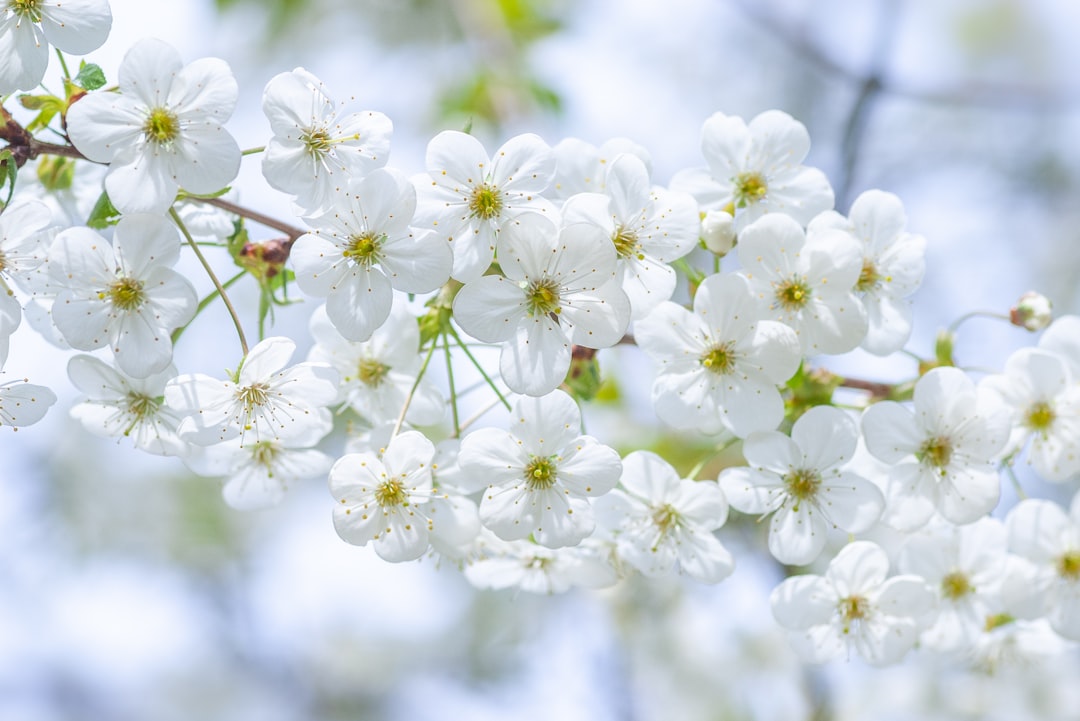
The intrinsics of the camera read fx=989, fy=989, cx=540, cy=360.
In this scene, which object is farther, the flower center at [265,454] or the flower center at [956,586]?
the flower center at [956,586]

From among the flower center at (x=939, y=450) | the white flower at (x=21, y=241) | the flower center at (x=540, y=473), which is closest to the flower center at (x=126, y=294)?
the white flower at (x=21, y=241)

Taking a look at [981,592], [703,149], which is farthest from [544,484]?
[981,592]

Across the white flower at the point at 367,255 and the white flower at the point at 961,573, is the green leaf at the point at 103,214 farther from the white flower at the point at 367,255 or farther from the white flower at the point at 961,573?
the white flower at the point at 961,573

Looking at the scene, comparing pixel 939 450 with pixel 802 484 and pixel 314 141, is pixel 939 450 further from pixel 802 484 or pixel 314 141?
pixel 314 141

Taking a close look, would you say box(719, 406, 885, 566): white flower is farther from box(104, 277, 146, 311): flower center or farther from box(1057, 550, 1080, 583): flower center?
box(104, 277, 146, 311): flower center

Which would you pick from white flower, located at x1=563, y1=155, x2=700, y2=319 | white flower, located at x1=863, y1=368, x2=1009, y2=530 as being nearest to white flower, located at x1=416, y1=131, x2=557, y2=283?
white flower, located at x1=563, y1=155, x2=700, y2=319

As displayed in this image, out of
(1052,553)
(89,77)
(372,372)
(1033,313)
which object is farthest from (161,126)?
(1052,553)
